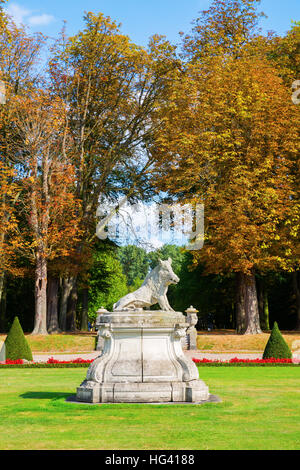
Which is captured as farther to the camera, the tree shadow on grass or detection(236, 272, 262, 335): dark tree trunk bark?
detection(236, 272, 262, 335): dark tree trunk bark

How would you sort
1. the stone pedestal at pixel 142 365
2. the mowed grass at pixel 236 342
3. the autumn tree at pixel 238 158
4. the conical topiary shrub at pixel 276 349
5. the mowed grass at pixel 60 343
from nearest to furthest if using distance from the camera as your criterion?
the stone pedestal at pixel 142 365 < the conical topiary shrub at pixel 276 349 < the mowed grass at pixel 236 342 < the mowed grass at pixel 60 343 < the autumn tree at pixel 238 158

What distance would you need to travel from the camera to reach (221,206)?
107ft

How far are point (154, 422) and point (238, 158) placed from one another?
26.4m

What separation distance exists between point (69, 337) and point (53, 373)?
44.8 ft

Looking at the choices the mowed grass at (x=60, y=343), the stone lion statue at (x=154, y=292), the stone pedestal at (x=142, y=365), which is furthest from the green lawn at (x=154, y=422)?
the mowed grass at (x=60, y=343)

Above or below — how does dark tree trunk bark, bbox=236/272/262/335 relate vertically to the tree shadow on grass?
above

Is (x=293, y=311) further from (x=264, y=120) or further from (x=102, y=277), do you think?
(x=264, y=120)

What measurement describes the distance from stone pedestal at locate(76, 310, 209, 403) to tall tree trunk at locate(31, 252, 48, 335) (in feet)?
71.9

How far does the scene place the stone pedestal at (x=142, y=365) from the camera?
32.9 ft

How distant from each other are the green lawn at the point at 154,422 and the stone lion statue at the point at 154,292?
7.28 feet

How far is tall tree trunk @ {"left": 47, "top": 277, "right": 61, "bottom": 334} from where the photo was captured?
117 feet

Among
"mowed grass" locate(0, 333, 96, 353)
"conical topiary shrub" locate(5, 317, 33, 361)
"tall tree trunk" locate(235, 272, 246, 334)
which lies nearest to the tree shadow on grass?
"conical topiary shrub" locate(5, 317, 33, 361)

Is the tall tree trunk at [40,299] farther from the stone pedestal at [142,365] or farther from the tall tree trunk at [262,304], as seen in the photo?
the stone pedestal at [142,365]

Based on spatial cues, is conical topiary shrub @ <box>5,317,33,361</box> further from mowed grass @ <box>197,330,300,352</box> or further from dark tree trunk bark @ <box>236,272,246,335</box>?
dark tree trunk bark @ <box>236,272,246,335</box>
